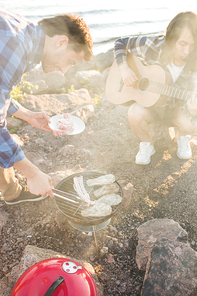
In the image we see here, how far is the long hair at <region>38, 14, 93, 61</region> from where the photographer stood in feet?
6.57

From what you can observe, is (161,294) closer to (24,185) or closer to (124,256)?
(124,256)

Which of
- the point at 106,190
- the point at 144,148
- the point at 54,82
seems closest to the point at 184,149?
the point at 144,148

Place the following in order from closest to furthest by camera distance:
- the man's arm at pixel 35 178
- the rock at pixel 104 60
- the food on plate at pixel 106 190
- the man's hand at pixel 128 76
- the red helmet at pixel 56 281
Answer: the red helmet at pixel 56 281
the man's arm at pixel 35 178
the food on plate at pixel 106 190
the man's hand at pixel 128 76
the rock at pixel 104 60

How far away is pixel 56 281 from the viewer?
3.99ft

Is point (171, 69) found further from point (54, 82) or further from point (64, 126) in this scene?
point (54, 82)

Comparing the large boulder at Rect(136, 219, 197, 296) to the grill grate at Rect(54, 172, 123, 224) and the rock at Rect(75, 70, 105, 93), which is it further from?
the rock at Rect(75, 70, 105, 93)

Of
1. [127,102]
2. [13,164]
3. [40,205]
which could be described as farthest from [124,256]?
[127,102]

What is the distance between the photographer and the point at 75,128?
3053 mm

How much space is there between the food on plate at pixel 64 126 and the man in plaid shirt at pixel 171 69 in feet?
4.37

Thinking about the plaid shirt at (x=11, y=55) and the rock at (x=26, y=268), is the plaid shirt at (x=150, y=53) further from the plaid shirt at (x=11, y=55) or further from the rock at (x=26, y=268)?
the rock at (x=26, y=268)

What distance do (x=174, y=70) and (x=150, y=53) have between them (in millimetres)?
562

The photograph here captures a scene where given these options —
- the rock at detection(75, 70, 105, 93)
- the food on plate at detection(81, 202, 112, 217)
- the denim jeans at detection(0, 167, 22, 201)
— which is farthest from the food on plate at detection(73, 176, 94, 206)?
the rock at detection(75, 70, 105, 93)

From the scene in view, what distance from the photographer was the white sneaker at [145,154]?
3580mm

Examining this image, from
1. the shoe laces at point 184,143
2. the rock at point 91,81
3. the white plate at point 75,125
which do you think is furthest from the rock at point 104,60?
the white plate at point 75,125
